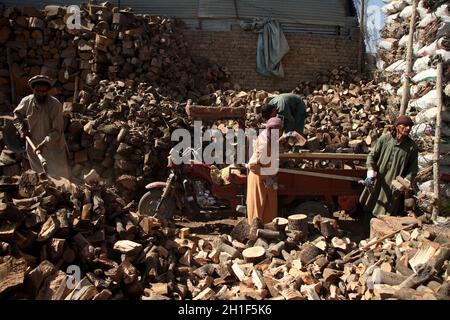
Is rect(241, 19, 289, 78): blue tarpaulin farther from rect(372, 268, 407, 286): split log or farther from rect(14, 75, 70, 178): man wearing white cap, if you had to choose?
rect(372, 268, 407, 286): split log

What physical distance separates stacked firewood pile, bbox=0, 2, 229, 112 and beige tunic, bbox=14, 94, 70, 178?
4.26m

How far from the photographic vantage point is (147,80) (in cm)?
1020

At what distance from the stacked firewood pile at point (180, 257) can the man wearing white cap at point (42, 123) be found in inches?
52.8

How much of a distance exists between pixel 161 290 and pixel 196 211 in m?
2.70

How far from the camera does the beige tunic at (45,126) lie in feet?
17.7

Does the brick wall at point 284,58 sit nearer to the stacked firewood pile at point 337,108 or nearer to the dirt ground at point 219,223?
the stacked firewood pile at point 337,108

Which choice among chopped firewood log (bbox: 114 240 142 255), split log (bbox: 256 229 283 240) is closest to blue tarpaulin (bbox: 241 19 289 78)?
split log (bbox: 256 229 283 240)

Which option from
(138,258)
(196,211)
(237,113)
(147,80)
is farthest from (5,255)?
(147,80)

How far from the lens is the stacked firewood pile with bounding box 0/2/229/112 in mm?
9938

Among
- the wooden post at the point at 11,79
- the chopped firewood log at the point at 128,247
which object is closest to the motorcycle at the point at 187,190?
the chopped firewood log at the point at 128,247

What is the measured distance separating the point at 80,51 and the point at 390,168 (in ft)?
24.9

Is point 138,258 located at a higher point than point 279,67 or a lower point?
lower

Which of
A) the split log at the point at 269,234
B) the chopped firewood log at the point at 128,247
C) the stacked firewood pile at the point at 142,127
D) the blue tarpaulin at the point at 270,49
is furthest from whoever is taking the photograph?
the blue tarpaulin at the point at 270,49
